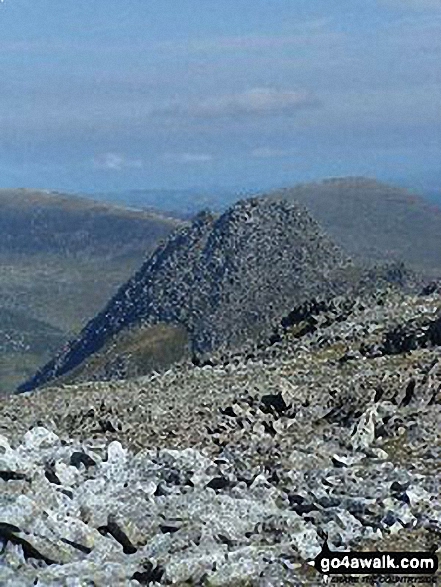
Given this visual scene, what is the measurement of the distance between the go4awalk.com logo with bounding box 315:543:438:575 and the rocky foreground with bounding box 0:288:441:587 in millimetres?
295

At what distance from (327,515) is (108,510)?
4972 millimetres

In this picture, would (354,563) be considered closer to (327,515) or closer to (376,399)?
(327,515)

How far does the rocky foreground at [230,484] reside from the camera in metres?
23.2

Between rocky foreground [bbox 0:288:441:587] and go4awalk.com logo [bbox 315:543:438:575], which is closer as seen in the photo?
go4awalk.com logo [bbox 315:543:438:575]

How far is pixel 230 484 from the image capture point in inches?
1104

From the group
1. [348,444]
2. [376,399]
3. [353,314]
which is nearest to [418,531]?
[348,444]

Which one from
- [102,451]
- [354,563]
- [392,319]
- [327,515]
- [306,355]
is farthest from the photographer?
[392,319]

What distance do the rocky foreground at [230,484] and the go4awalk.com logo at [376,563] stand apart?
0.97 feet

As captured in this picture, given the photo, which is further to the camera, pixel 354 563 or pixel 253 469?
pixel 253 469

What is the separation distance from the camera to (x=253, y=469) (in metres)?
30.0

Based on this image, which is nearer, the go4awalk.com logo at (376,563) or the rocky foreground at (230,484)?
the go4awalk.com logo at (376,563)

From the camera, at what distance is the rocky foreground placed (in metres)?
23.2

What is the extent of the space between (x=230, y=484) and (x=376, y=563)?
6.04 metres

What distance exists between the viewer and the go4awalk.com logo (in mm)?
22406
